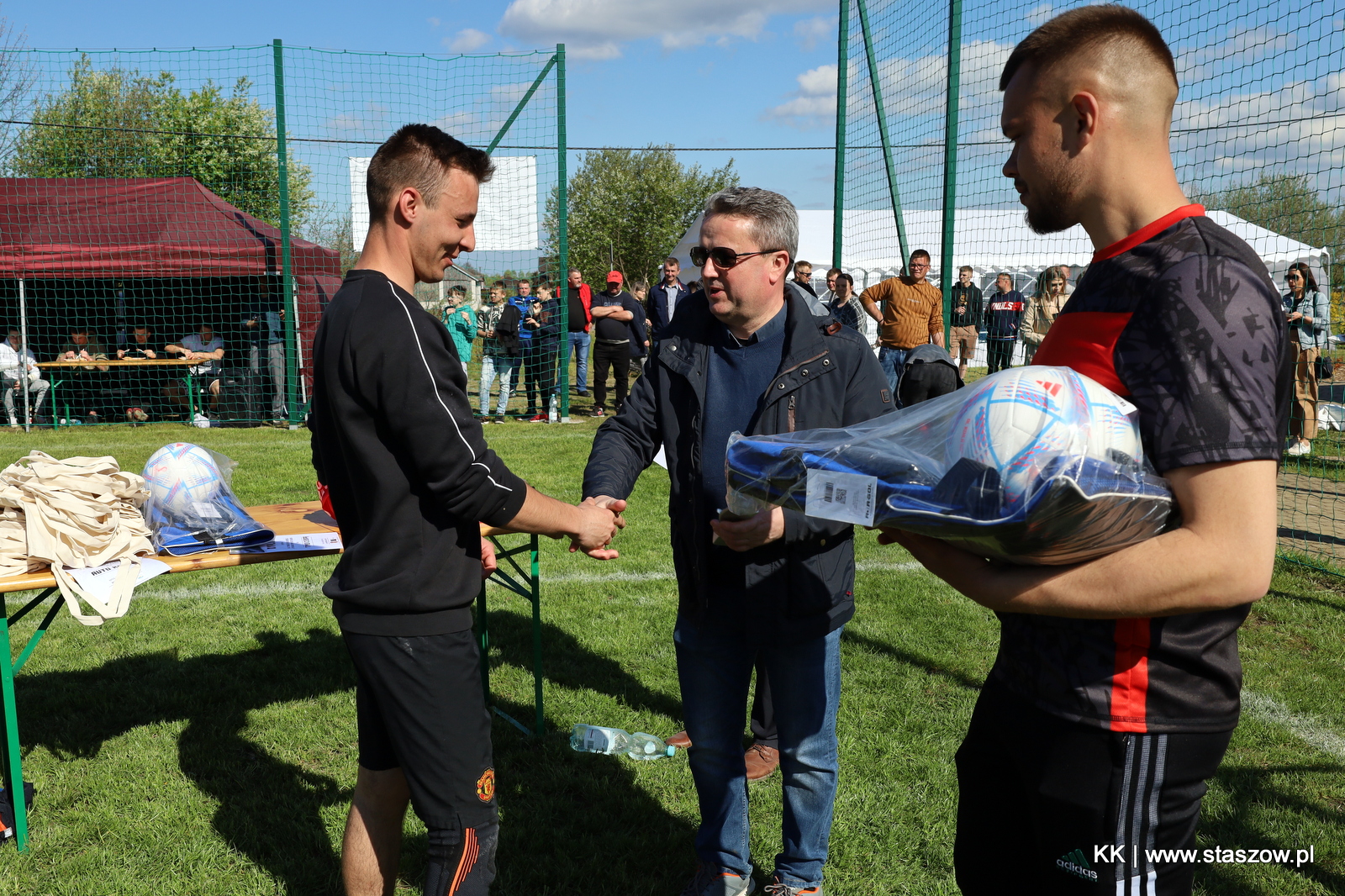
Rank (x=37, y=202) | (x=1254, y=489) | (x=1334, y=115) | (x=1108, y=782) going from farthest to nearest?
1. (x=37, y=202)
2. (x=1334, y=115)
3. (x=1108, y=782)
4. (x=1254, y=489)

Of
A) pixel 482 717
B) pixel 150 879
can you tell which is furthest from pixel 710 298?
pixel 150 879

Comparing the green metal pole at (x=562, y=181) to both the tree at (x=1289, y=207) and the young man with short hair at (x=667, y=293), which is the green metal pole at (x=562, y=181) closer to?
the young man with short hair at (x=667, y=293)

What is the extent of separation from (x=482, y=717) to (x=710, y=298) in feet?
4.37

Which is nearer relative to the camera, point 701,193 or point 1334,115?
point 1334,115

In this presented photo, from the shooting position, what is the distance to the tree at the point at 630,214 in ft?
143

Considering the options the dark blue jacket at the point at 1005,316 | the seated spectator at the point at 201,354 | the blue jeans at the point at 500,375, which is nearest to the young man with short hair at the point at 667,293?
the blue jeans at the point at 500,375

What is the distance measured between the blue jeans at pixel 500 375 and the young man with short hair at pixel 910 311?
18.1ft

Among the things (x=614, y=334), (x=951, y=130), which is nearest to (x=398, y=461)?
(x=951, y=130)

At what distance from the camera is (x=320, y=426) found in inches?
91.7

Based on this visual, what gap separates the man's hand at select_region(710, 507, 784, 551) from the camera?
7.18 ft

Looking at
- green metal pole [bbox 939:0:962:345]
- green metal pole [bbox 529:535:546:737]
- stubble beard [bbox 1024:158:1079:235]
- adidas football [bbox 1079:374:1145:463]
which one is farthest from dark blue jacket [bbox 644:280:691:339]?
adidas football [bbox 1079:374:1145:463]

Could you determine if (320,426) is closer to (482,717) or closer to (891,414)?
(482,717)

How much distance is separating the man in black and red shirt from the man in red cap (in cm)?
1244

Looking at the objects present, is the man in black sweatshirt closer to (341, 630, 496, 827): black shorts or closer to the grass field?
(341, 630, 496, 827): black shorts
